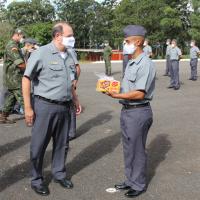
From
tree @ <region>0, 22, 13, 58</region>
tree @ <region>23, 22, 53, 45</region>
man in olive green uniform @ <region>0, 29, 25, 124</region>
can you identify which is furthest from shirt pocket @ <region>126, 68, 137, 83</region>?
tree @ <region>23, 22, 53, 45</region>

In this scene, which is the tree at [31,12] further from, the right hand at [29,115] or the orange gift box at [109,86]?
the orange gift box at [109,86]

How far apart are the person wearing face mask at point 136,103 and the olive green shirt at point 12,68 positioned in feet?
14.2

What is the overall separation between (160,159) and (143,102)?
186cm

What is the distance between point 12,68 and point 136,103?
15.5 feet

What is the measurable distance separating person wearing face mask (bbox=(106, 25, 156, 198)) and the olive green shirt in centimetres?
432

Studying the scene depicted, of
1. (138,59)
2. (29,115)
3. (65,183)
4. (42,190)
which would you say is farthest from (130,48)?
(42,190)

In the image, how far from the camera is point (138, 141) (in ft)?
16.9

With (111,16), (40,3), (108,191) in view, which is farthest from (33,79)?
(40,3)

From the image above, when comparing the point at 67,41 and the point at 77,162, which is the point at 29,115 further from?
the point at 77,162

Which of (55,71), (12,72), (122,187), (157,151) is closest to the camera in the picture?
(55,71)

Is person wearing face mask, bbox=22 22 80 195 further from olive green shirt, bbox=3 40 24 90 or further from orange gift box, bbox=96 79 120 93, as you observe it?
olive green shirt, bbox=3 40 24 90

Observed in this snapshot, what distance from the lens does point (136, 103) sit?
5090 mm

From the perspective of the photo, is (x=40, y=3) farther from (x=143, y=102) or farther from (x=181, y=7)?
(x=143, y=102)

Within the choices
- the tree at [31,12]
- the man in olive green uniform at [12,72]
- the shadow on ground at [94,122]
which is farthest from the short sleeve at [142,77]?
the tree at [31,12]
